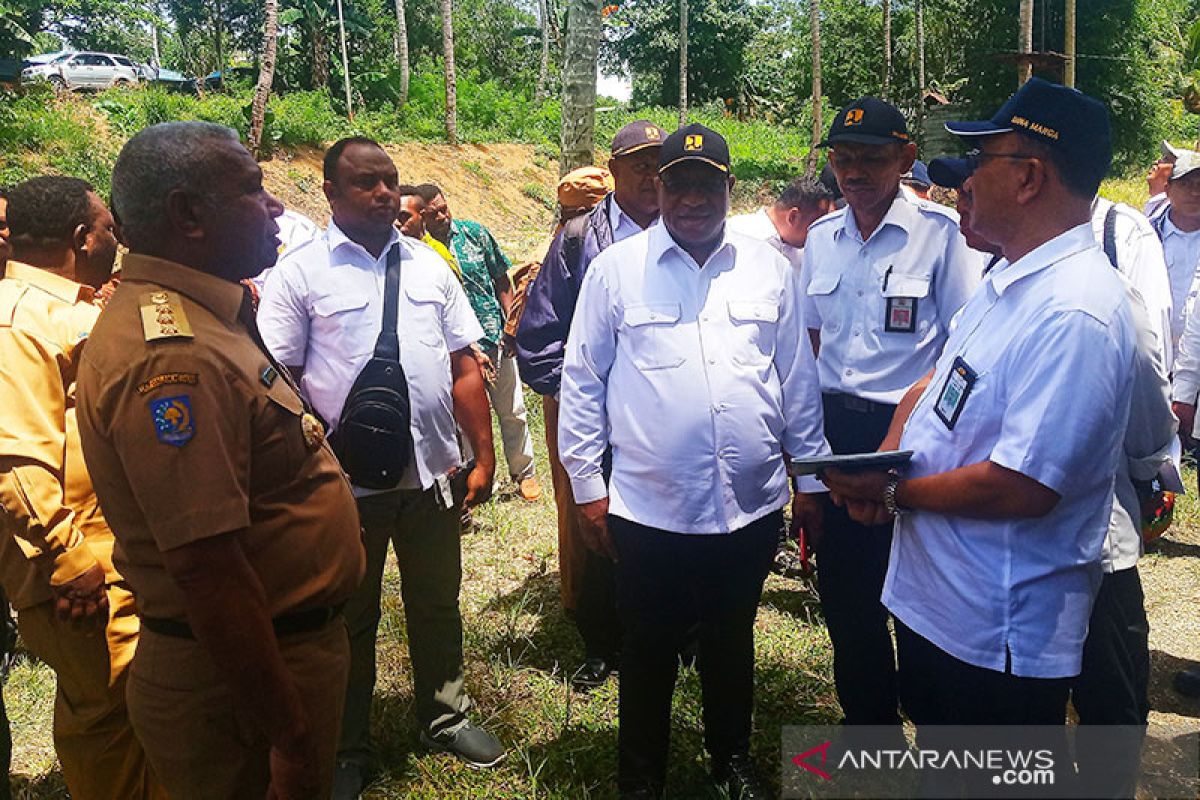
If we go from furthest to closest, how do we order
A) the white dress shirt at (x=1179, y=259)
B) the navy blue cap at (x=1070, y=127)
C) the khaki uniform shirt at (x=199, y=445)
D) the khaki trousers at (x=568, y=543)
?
the white dress shirt at (x=1179, y=259), the khaki trousers at (x=568, y=543), the navy blue cap at (x=1070, y=127), the khaki uniform shirt at (x=199, y=445)

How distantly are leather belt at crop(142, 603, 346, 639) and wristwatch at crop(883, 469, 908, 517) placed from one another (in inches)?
49.1

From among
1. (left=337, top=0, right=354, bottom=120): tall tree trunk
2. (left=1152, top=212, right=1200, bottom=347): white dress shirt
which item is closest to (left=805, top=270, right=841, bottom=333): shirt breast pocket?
(left=1152, top=212, right=1200, bottom=347): white dress shirt

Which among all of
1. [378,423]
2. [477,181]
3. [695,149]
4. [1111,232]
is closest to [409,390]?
[378,423]

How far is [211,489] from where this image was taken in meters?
1.46

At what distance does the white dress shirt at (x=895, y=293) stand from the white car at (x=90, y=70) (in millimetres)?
27867

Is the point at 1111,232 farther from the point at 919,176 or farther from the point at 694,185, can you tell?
the point at 694,185

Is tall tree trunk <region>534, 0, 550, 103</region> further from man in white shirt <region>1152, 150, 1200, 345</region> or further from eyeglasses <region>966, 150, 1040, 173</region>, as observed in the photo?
eyeglasses <region>966, 150, 1040, 173</region>

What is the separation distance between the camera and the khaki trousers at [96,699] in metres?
2.25

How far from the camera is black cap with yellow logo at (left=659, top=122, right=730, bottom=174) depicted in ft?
8.39

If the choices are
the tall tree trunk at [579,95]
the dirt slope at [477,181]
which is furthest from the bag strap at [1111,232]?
the dirt slope at [477,181]

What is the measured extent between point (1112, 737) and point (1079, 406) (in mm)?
1024

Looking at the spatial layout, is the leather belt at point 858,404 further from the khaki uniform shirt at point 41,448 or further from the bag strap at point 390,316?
the khaki uniform shirt at point 41,448

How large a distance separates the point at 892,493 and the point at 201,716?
1.52 metres

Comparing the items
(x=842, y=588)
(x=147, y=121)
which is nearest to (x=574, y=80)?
(x=842, y=588)
